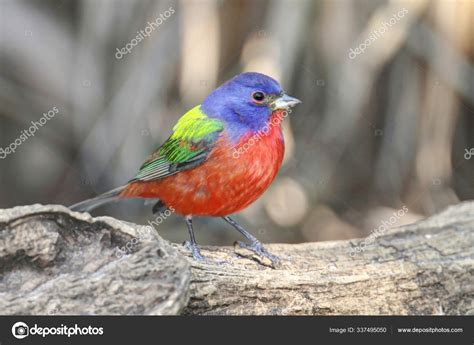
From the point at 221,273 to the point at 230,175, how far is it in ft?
2.44

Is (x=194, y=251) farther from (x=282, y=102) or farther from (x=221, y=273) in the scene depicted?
(x=282, y=102)

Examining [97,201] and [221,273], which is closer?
[221,273]

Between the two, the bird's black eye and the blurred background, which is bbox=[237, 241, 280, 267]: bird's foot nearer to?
the bird's black eye

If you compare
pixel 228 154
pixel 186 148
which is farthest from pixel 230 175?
pixel 186 148

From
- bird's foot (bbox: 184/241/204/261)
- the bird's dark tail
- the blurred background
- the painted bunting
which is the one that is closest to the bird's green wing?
the painted bunting

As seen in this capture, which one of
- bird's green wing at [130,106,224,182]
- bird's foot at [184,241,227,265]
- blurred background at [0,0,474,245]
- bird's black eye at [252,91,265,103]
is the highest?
blurred background at [0,0,474,245]

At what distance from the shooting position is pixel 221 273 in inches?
144

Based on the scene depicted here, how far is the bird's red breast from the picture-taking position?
425cm

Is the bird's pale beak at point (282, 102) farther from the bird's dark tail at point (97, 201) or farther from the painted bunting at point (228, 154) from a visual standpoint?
the bird's dark tail at point (97, 201)

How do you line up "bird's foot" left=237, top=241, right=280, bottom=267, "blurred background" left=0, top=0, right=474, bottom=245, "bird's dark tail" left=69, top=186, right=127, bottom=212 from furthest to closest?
"blurred background" left=0, top=0, right=474, bottom=245 → "bird's dark tail" left=69, top=186, right=127, bottom=212 → "bird's foot" left=237, top=241, right=280, bottom=267

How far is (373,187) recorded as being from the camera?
6672mm

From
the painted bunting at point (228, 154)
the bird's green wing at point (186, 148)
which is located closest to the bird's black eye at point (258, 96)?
the painted bunting at point (228, 154)

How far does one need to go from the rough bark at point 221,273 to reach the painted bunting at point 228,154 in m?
0.30
